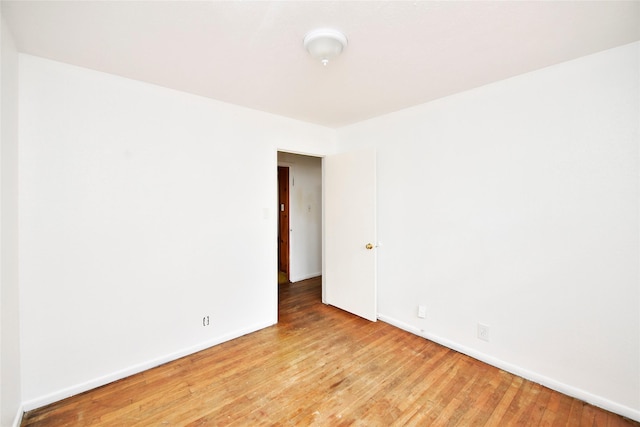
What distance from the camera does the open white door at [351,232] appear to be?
10.1 feet

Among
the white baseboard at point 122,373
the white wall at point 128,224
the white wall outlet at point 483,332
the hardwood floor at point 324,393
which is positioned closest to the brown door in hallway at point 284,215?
the white wall at point 128,224

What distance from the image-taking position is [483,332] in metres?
2.35

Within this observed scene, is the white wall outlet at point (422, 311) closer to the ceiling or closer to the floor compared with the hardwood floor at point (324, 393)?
closer to the ceiling

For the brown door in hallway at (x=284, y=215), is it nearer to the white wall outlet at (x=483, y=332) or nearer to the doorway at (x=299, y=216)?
the doorway at (x=299, y=216)

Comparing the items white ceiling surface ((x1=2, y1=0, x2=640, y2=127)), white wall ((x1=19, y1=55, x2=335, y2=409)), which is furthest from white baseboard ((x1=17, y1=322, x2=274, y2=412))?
white ceiling surface ((x1=2, y1=0, x2=640, y2=127))

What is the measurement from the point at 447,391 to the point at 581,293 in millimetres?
1148

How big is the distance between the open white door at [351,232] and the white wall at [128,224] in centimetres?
94

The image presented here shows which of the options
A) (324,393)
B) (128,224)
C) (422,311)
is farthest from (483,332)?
(128,224)

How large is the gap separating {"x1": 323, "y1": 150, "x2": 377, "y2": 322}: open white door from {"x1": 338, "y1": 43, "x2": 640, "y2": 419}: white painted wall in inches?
14.8

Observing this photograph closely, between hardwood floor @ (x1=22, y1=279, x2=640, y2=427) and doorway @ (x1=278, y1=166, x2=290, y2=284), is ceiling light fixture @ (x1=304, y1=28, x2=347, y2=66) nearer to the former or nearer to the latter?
hardwood floor @ (x1=22, y1=279, x2=640, y2=427)

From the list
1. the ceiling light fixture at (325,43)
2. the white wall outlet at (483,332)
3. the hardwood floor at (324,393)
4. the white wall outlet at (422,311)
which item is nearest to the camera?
the ceiling light fixture at (325,43)

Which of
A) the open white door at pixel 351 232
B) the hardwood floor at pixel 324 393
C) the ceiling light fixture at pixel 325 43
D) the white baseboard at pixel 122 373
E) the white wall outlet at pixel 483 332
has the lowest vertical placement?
the hardwood floor at pixel 324 393

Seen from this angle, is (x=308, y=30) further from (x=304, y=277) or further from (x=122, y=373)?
(x=304, y=277)

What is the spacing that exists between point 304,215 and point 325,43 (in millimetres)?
3349
